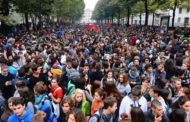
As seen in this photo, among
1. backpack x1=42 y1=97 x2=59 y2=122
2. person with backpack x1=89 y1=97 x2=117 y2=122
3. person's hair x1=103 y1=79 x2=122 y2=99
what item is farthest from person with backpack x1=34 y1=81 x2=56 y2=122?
person's hair x1=103 y1=79 x2=122 y2=99

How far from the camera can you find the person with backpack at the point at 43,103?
20.8 ft

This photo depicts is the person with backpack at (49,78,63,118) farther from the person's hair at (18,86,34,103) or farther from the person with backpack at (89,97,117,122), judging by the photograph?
the person with backpack at (89,97,117,122)

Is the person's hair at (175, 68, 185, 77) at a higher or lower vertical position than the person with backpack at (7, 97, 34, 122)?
lower

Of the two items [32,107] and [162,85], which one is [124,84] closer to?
[162,85]

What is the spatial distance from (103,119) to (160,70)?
4923 millimetres

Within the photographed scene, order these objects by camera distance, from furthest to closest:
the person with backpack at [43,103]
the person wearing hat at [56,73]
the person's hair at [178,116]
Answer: the person wearing hat at [56,73]
the person with backpack at [43,103]
the person's hair at [178,116]

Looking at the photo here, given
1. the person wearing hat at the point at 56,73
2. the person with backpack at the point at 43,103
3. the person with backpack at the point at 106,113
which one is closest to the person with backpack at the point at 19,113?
the person with backpack at the point at 43,103

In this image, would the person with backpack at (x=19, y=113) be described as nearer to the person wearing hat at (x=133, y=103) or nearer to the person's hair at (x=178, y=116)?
the person wearing hat at (x=133, y=103)

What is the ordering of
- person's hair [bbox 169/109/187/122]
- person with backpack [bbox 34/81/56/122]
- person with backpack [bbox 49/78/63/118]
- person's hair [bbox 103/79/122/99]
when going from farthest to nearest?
person's hair [bbox 103/79/122/99], person with backpack [bbox 49/78/63/118], person with backpack [bbox 34/81/56/122], person's hair [bbox 169/109/187/122]

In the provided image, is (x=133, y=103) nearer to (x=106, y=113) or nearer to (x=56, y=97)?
(x=106, y=113)

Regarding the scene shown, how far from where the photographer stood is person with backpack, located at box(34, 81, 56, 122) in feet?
20.8

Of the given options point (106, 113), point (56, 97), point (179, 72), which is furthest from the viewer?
point (179, 72)

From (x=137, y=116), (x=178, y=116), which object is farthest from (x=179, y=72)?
(x=137, y=116)

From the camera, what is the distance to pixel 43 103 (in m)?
6.48
